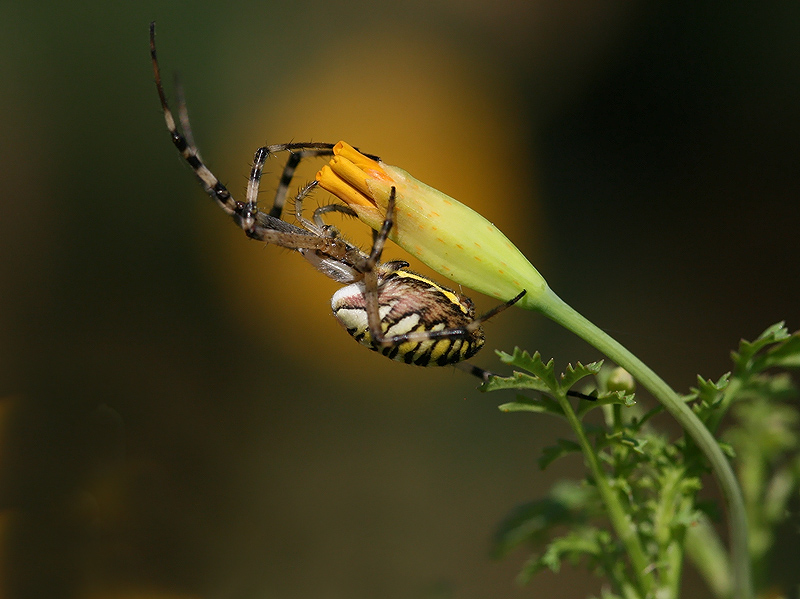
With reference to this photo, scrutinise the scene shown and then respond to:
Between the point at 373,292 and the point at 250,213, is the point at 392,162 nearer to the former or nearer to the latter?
the point at 250,213

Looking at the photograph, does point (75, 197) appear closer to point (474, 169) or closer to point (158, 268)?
point (158, 268)

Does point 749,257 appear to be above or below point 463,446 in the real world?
above

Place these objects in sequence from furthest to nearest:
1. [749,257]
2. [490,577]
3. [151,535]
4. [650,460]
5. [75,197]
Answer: [75,197]
[749,257]
[490,577]
[151,535]
[650,460]

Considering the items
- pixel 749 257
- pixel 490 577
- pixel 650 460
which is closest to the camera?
pixel 650 460

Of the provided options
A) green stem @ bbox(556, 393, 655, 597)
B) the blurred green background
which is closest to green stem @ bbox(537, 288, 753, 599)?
green stem @ bbox(556, 393, 655, 597)

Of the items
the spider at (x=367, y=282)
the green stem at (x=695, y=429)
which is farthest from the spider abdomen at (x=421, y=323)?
the green stem at (x=695, y=429)

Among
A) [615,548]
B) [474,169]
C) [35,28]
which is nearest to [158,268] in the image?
[35,28]
